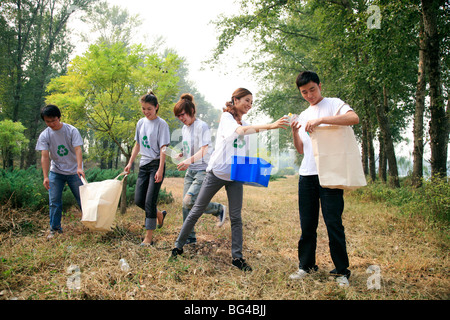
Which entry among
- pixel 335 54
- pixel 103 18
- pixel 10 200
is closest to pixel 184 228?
pixel 10 200

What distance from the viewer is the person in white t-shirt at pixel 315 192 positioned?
2570mm

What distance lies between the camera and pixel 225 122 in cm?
290

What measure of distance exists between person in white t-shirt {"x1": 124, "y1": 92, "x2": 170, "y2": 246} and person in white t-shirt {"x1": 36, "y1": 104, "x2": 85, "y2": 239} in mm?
924

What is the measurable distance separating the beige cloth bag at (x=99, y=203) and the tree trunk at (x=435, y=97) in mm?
6373

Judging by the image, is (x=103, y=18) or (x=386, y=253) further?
(x=103, y=18)

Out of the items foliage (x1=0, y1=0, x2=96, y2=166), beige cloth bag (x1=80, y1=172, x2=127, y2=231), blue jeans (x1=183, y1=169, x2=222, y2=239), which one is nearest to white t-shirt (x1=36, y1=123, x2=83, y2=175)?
beige cloth bag (x1=80, y1=172, x2=127, y2=231)

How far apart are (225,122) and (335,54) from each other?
7338mm

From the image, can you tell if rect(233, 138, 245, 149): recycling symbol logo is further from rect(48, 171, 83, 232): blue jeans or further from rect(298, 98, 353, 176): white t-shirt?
rect(48, 171, 83, 232): blue jeans

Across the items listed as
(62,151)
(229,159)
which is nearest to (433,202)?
(229,159)

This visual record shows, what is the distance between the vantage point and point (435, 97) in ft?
19.5

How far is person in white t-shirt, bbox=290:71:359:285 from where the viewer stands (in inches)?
101

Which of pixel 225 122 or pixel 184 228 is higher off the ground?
pixel 225 122
